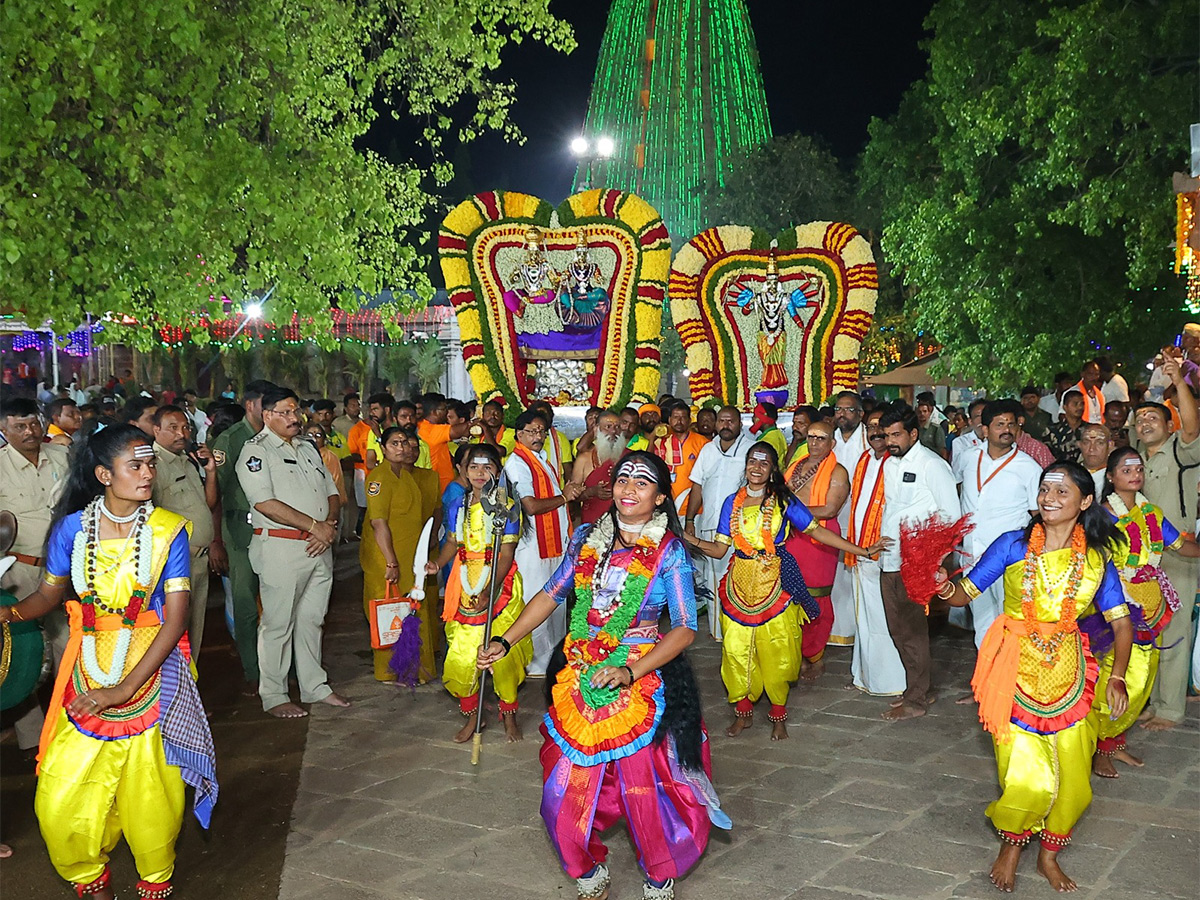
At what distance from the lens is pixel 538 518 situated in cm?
729

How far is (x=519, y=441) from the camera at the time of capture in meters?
7.23

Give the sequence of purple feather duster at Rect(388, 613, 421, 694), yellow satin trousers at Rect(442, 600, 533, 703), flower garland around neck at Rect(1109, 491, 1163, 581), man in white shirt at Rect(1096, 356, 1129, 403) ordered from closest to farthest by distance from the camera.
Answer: flower garland around neck at Rect(1109, 491, 1163, 581) < yellow satin trousers at Rect(442, 600, 533, 703) < purple feather duster at Rect(388, 613, 421, 694) < man in white shirt at Rect(1096, 356, 1129, 403)

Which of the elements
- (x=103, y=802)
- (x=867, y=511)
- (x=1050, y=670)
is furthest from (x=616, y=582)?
(x=867, y=511)

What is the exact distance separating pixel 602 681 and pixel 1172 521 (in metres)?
3.99

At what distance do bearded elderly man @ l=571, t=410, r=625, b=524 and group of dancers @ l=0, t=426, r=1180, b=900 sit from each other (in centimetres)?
272

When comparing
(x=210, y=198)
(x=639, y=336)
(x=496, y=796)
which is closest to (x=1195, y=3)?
(x=639, y=336)

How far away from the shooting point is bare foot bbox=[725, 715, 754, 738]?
238 inches

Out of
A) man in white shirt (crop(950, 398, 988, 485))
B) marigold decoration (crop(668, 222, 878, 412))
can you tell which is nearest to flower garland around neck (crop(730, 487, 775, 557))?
man in white shirt (crop(950, 398, 988, 485))

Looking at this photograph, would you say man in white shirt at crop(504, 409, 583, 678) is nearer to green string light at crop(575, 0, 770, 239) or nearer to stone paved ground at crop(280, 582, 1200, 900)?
stone paved ground at crop(280, 582, 1200, 900)

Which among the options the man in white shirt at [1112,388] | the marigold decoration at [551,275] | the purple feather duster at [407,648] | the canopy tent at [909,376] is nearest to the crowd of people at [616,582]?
the purple feather duster at [407,648]

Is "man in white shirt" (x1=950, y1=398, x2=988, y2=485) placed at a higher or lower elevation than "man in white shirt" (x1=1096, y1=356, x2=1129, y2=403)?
lower

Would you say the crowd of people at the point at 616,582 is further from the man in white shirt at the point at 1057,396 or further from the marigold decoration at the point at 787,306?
the marigold decoration at the point at 787,306

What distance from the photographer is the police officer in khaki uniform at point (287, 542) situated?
6.19 m

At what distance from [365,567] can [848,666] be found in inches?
A: 134
